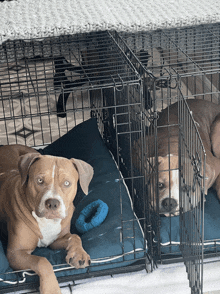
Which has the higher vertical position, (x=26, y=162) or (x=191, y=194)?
(x=26, y=162)

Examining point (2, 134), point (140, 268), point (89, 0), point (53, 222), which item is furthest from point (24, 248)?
point (2, 134)

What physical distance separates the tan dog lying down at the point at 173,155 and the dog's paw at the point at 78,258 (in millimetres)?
410

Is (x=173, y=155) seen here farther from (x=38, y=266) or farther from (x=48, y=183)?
(x=38, y=266)

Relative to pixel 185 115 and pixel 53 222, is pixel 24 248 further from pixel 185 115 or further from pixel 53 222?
pixel 185 115

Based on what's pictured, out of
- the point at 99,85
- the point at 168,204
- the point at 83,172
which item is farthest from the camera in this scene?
the point at 168,204

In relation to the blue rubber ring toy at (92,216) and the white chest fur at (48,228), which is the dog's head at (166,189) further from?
the white chest fur at (48,228)

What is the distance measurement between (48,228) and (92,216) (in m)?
0.27

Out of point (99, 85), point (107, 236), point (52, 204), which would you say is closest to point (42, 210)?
point (52, 204)

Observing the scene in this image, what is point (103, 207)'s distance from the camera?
2.17 metres

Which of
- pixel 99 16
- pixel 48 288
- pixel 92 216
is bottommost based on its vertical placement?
pixel 48 288

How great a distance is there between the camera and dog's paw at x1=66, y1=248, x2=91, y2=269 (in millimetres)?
1900

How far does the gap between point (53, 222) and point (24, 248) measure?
180 mm

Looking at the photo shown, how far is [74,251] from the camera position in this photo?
1928 mm

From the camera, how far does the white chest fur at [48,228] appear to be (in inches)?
78.5
